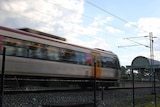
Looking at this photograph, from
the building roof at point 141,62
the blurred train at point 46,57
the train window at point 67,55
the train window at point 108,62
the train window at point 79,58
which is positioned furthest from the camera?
the building roof at point 141,62

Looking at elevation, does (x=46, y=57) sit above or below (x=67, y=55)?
below

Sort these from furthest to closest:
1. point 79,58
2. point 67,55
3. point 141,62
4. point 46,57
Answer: point 141,62 → point 79,58 → point 67,55 → point 46,57

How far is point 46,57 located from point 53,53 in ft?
3.01

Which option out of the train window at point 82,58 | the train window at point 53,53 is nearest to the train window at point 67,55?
the train window at point 53,53

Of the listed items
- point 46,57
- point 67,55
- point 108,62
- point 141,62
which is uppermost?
point 141,62

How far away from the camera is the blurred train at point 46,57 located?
55.7ft

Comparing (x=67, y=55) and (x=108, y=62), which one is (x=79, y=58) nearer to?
(x=67, y=55)

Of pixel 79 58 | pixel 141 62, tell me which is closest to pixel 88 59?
pixel 79 58

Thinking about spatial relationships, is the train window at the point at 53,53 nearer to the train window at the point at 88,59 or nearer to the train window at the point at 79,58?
the train window at the point at 79,58

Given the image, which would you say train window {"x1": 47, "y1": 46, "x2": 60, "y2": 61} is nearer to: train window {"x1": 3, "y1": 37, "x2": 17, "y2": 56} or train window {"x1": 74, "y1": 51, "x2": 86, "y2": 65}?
train window {"x1": 74, "y1": 51, "x2": 86, "y2": 65}

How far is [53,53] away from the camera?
Result: 20.5 metres

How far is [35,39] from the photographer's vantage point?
61.6 feet

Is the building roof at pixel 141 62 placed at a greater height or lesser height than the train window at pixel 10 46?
greater

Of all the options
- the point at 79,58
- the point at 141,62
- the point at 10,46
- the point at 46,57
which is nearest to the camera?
the point at 10,46
